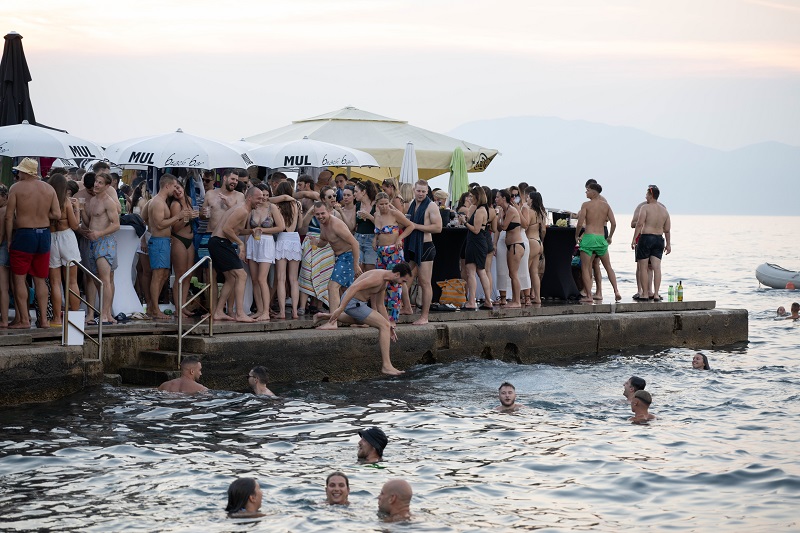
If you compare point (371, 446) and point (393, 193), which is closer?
point (371, 446)

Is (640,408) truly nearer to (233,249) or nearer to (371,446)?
(371,446)

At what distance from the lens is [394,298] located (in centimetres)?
1516

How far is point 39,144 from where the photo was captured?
46.7 feet

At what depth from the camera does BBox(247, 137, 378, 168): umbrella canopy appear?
55.0 ft

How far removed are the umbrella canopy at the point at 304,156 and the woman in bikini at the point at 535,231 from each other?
2873 mm

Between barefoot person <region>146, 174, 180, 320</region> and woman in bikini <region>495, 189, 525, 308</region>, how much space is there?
551 cm

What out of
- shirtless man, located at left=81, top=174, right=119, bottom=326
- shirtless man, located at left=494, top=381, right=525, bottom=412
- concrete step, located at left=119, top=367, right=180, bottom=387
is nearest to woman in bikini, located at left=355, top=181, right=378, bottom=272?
shirtless man, located at left=494, top=381, right=525, bottom=412

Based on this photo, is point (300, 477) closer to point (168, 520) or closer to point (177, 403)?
point (168, 520)

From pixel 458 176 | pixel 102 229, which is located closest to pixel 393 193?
pixel 102 229

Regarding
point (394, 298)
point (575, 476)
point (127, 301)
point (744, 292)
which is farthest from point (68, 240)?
point (744, 292)

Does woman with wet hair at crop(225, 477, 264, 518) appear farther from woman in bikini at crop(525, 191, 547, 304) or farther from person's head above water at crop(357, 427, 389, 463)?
woman in bikini at crop(525, 191, 547, 304)

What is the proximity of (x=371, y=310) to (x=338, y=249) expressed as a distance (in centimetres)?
99

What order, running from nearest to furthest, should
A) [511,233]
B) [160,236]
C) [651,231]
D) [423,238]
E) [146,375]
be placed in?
[146,375]
[160,236]
[423,238]
[511,233]
[651,231]

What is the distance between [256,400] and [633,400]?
467cm
